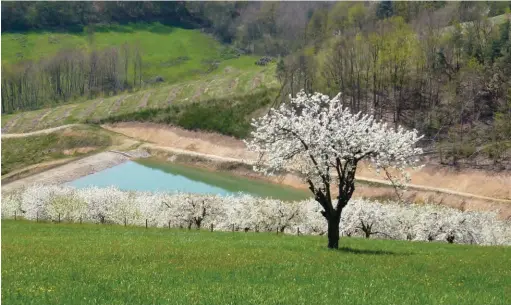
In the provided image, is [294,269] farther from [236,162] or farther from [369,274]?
[236,162]


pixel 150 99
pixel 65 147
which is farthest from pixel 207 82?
pixel 65 147

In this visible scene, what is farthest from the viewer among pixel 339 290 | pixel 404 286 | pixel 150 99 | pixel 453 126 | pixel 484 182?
pixel 150 99

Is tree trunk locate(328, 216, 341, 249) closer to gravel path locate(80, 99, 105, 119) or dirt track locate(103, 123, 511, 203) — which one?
dirt track locate(103, 123, 511, 203)

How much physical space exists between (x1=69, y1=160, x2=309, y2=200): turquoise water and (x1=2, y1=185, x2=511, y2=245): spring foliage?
1032 inches

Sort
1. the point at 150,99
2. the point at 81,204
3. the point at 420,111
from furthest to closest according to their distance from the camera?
the point at 150,99 < the point at 420,111 < the point at 81,204

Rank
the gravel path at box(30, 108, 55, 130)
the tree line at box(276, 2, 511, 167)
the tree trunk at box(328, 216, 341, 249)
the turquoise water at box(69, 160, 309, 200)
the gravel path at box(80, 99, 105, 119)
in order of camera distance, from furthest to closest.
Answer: the gravel path at box(80, 99, 105, 119)
the gravel path at box(30, 108, 55, 130)
the tree line at box(276, 2, 511, 167)
the turquoise water at box(69, 160, 309, 200)
the tree trunk at box(328, 216, 341, 249)

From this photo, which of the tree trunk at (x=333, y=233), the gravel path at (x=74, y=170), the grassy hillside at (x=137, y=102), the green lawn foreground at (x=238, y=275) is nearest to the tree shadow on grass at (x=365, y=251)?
the green lawn foreground at (x=238, y=275)

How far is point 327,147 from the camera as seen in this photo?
31625mm

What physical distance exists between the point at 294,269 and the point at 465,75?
368 ft

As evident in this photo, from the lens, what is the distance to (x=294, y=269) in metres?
22.8

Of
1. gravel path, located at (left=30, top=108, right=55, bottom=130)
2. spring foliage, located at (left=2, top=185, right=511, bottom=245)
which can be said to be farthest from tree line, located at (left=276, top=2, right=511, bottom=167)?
gravel path, located at (left=30, top=108, right=55, bottom=130)

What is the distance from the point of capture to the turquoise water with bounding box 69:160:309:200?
3991 inches

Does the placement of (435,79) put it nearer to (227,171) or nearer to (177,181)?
(227,171)

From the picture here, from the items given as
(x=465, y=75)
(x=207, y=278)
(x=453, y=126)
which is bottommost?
(x=207, y=278)
